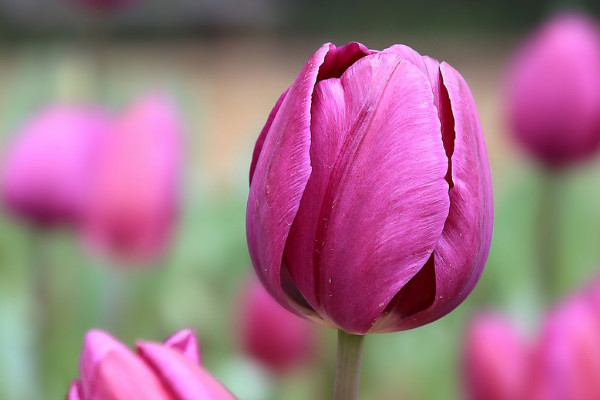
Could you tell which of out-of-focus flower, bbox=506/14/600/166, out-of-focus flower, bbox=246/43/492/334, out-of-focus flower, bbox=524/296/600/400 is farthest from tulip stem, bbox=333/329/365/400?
out-of-focus flower, bbox=506/14/600/166

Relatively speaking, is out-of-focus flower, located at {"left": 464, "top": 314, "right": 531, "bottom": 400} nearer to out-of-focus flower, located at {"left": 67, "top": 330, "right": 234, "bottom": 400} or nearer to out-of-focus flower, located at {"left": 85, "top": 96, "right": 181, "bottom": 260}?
out-of-focus flower, located at {"left": 67, "top": 330, "right": 234, "bottom": 400}

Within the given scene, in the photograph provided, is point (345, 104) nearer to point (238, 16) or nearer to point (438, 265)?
point (438, 265)

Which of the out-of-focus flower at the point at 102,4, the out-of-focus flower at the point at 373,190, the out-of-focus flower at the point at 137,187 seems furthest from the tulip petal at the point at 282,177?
the out-of-focus flower at the point at 102,4

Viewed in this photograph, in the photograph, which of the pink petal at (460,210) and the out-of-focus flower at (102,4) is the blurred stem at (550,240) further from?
the pink petal at (460,210)

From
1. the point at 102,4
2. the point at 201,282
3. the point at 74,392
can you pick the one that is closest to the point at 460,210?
the point at 74,392

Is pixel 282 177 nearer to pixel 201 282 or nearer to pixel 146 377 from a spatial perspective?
pixel 146 377
